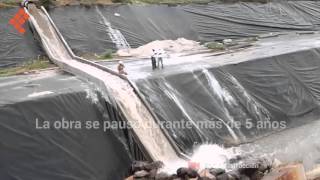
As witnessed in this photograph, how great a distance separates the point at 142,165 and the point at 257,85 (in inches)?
251

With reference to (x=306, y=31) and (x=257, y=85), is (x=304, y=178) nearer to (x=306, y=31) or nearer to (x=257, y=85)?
(x=257, y=85)

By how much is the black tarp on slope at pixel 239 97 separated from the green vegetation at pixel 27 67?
4842 mm

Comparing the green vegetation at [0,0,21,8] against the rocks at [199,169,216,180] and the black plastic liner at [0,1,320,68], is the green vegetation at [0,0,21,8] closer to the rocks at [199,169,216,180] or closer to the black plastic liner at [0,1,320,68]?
the black plastic liner at [0,1,320,68]

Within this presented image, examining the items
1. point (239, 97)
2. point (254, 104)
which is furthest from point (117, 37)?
point (254, 104)

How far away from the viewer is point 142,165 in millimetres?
9055

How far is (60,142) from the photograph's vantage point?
9.55m

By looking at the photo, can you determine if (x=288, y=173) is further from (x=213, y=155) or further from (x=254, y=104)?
(x=254, y=104)

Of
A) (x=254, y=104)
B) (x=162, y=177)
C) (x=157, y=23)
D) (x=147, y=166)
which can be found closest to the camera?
(x=162, y=177)

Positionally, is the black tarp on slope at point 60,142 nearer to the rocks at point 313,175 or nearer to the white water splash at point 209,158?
the white water splash at point 209,158

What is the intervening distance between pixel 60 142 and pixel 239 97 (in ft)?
20.2

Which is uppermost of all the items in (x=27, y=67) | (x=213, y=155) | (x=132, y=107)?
(x=27, y=67)

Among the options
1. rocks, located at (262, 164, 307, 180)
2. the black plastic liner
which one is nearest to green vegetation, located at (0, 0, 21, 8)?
the black plastic liner

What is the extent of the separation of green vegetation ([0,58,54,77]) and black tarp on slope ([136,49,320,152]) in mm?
4842

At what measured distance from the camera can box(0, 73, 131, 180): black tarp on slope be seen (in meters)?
9.00
